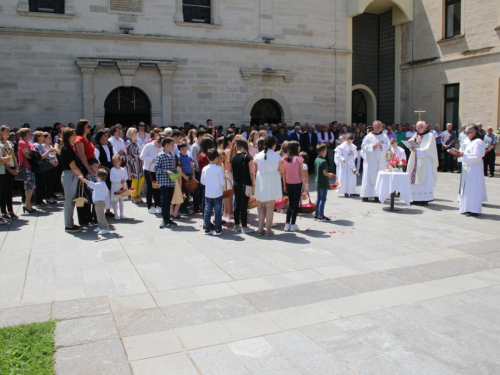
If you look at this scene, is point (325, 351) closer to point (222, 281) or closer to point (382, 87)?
point (222, 281)

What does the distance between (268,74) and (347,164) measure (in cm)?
825

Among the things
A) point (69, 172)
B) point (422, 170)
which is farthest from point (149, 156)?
point (422, 170)

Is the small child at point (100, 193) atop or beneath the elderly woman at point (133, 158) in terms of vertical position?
beneath

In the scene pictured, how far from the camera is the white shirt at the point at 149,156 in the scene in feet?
33.4

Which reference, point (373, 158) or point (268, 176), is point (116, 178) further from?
point (373, 158)

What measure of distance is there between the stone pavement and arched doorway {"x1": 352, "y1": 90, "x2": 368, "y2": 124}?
52.2ft

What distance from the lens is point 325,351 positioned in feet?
13.6

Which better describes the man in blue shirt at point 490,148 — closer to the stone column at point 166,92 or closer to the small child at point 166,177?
the stone column at point 166,92

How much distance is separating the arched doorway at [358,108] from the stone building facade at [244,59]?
0.23 feet

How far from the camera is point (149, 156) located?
404 inches

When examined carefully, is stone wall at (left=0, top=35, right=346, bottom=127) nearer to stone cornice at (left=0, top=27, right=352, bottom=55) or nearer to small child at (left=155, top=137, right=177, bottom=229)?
stone cornice at (left=0, top=27, right=352, bottom=55)

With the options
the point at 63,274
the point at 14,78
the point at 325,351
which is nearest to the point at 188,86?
the point at 14,78

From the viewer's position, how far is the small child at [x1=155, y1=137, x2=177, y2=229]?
8953 mm

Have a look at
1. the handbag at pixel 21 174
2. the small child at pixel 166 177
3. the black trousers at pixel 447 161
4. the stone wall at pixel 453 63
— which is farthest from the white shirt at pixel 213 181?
the stone wall at pixel 453 63
